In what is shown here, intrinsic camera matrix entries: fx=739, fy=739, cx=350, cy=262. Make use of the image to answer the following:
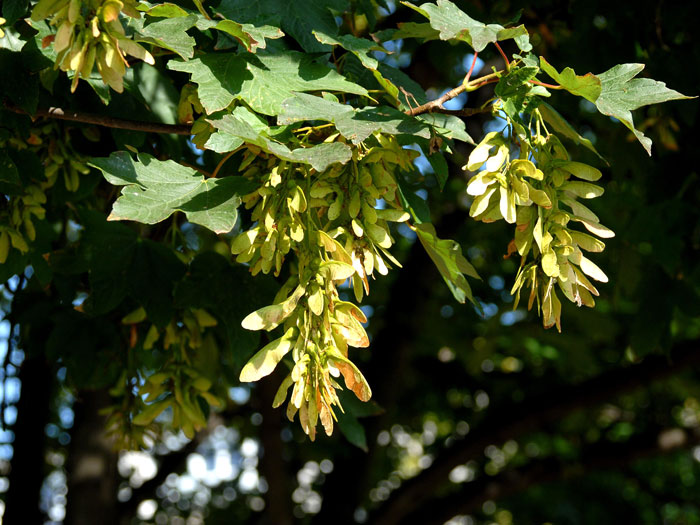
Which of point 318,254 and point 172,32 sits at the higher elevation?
point 172,32

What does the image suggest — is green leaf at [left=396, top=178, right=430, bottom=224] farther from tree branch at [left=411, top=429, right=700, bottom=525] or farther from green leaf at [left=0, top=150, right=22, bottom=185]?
tree branch at [left=411, top=429, right=700, bottom=525]

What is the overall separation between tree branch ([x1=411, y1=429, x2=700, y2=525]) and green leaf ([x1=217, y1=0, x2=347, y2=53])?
12.2ft

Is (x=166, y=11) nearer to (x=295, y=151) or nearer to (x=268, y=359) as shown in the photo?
(x=295, y=151)

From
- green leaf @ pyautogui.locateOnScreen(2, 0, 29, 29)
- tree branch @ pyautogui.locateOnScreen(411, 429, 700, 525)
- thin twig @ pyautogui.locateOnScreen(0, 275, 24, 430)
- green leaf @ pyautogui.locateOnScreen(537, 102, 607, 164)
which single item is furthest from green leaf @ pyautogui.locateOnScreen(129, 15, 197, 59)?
tree branch @ pyautogui.locateOnScreen(411, 429, 700, 525)

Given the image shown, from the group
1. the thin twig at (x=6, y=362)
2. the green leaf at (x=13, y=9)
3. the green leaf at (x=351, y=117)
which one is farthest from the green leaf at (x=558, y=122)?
the thin twig at (x=6, y=362)

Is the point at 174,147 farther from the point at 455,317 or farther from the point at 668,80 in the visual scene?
the point at 455,317

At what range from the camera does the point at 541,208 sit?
1210 mm

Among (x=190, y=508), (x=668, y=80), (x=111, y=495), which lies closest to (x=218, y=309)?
(x=668, y=80)

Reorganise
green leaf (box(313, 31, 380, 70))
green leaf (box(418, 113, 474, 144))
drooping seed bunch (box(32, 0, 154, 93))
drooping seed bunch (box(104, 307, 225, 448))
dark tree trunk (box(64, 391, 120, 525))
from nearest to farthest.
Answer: drooping seed bunch (box(32, 0, 154, 93))
green leaf (box(418, 113, 474, 144))
green leaf (box(313, 31, 380, 70))
drooping seed bunch (box(104, 307, 225, 448))
dark tree trunk (box(64, 391, 120, 525))

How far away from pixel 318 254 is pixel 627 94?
61cm

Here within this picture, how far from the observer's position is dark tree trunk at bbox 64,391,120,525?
161 inches

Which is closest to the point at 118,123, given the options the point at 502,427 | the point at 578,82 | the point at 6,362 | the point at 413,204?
the point at 413,204

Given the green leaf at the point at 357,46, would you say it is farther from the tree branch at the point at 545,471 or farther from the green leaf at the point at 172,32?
the tree branch at the point at 545,471

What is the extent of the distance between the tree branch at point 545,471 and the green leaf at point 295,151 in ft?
12.7
